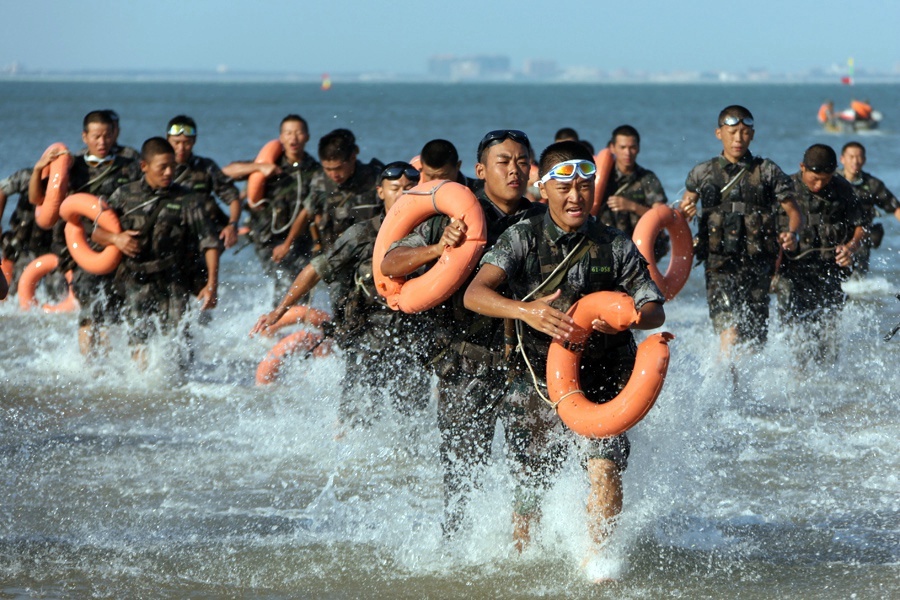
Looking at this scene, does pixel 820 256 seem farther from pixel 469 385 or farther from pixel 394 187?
pixel 469 385

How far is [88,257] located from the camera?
30.6ft

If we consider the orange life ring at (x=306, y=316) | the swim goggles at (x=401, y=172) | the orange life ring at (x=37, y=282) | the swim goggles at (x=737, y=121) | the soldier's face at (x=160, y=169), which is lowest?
the orange life ring at (x=306, y=316)

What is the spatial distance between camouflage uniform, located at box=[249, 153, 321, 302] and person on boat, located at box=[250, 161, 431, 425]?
2.59 metres

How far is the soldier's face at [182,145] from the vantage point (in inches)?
407

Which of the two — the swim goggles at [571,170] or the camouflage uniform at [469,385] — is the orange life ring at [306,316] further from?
the swim goggles at [571,170]

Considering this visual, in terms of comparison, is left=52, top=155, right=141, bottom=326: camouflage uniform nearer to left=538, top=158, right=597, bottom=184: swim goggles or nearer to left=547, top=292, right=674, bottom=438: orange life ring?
left=538, top=158, right=597, bottom=184: swim goggles

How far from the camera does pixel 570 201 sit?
17.1 feet

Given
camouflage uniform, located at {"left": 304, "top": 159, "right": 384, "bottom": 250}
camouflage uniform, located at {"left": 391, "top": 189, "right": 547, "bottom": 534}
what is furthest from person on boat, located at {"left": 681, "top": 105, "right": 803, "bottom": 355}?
camouflage uniform, located at {"left": 391, "top": 189, "right": 547, "bottom": 534}

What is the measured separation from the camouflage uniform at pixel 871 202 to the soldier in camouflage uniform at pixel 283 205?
416cm

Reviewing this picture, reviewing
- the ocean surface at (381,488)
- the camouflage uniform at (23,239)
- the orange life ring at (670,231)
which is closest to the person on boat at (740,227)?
the ocean surface at (381,488)

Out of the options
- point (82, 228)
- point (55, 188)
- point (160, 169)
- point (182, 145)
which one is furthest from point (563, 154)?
point (182, 145)

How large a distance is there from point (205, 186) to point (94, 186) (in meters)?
0.82

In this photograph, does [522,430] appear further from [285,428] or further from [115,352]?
[115,352]

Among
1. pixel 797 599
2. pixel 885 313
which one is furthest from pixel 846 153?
pixel 797 599
